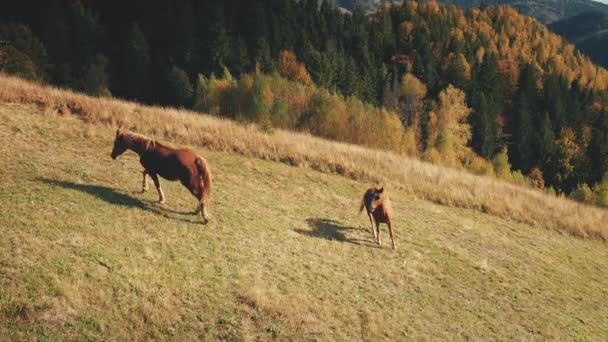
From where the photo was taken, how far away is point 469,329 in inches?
512

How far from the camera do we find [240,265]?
12.9 meters

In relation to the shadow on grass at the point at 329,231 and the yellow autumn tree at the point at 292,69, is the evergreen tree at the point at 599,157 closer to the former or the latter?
the yellow autumn tree at the point at 292,69

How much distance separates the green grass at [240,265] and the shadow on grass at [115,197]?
0.28ft

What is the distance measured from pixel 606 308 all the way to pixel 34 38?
102 m

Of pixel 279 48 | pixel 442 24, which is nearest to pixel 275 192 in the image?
pixel 279 48

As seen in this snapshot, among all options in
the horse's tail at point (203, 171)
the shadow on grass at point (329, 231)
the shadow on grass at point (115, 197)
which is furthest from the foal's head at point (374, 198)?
the shadow on grass at point (115, 197)

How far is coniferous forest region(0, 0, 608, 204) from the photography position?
7856 centimetres

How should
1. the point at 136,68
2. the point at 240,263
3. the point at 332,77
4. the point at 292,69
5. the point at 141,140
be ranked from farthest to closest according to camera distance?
the point at 332,77 < the point at 292,69 < the point at 136,68 < the point at 141,140 < the point at 240,263

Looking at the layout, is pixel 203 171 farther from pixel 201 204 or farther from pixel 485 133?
pixel 485 133

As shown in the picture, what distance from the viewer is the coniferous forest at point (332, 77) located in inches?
3093

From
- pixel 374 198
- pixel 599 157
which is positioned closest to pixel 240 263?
pixel 374 198

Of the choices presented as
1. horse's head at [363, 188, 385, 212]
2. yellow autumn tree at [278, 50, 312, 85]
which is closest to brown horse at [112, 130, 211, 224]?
horse's head at [363, 188, 385, 212]

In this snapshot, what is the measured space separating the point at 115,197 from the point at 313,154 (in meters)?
12.7

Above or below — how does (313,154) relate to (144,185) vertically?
above
